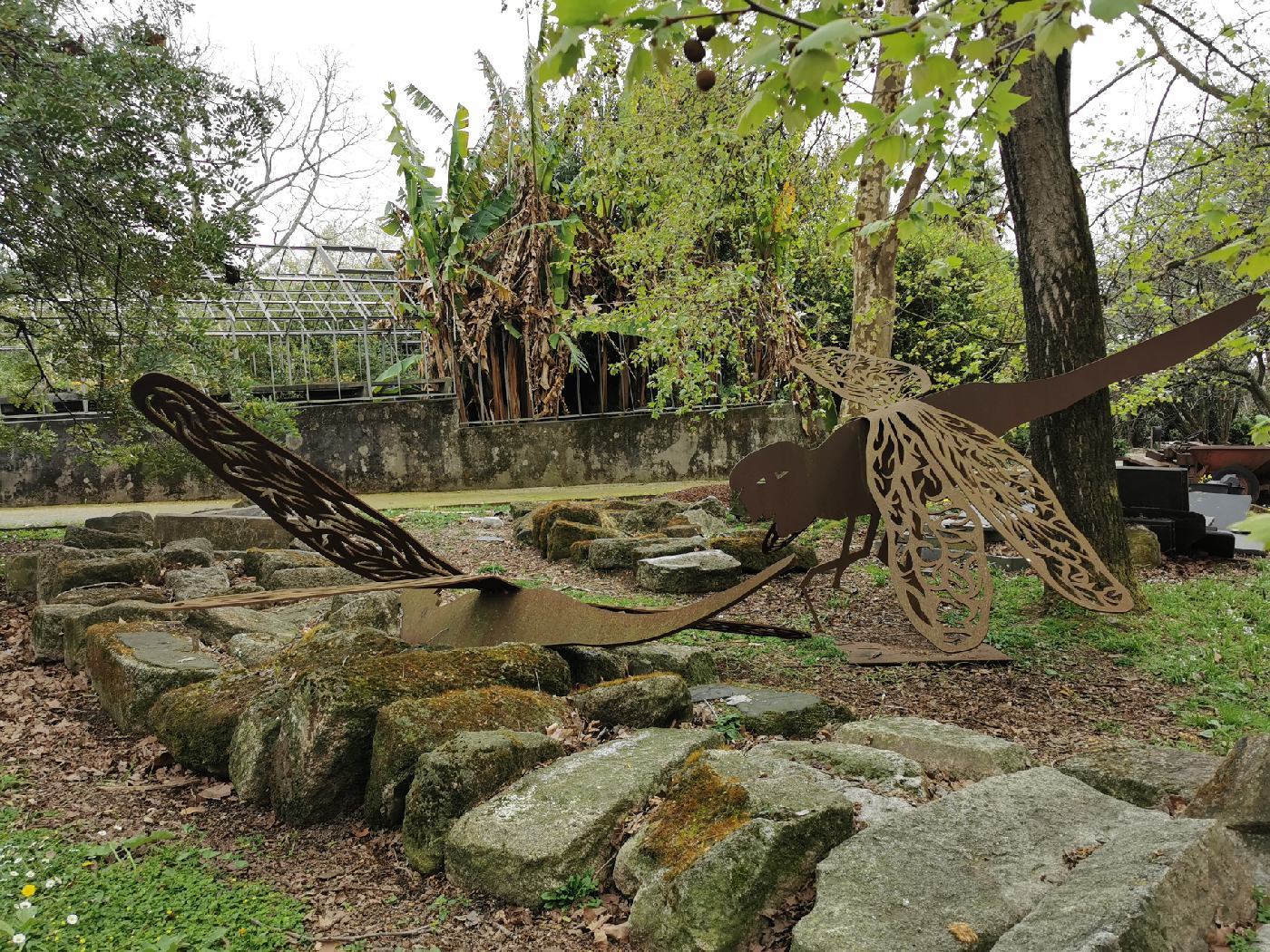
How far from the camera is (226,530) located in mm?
10148

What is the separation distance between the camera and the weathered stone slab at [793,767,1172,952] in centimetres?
250

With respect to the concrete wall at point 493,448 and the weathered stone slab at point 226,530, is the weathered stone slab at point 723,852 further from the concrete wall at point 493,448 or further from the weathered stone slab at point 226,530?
the concrete wall at point 493,448

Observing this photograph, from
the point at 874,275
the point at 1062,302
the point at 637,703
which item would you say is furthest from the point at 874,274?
the point at 637,703

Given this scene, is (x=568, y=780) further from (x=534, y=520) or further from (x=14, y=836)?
(x=534, y=520)

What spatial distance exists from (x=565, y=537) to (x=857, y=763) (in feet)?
20.9

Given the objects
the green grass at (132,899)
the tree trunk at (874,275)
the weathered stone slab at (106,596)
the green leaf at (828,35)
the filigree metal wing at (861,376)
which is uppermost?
the tree trunk at (874,275)

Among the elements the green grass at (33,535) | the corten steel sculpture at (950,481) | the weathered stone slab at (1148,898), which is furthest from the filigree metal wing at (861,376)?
the green grass at (33,535)


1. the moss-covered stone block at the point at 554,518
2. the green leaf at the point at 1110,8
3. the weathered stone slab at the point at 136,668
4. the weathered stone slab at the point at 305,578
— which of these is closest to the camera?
the green leaf at the point at 1110,8

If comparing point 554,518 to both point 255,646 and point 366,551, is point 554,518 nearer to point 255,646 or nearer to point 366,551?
point 255,646

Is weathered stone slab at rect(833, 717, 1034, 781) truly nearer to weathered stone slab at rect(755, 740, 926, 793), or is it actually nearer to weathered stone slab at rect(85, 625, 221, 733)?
weathered stone slab at rect(755, 740, 926, 793)

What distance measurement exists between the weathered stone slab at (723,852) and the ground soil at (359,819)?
0.39 ft

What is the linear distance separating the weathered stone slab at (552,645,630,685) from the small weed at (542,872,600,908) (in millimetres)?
1803

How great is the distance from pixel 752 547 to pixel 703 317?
3127mm

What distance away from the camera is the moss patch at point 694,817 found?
116 inches
